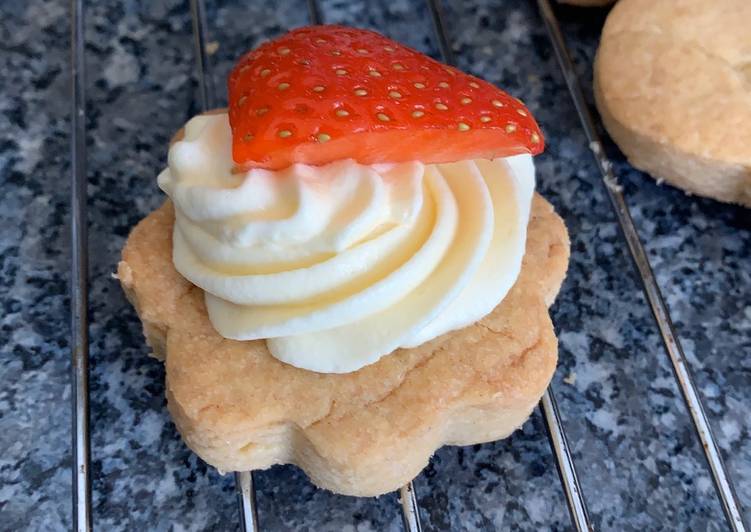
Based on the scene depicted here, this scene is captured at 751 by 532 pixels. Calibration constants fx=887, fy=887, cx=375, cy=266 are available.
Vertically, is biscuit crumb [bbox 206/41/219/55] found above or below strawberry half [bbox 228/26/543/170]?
below

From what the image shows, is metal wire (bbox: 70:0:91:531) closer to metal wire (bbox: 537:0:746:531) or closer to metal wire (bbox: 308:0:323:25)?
metal wire (bbox: 308:0:323:25)

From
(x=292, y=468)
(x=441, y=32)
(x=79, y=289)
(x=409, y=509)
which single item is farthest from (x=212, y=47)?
(x=409, y=509)

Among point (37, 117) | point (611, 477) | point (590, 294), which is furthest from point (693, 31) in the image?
point (37, 117)

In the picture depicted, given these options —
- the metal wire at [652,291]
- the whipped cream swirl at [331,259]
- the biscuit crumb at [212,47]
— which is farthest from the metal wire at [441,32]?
the whipped cream swirl at [331,259]

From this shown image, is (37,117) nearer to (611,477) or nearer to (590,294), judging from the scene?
(590,294)

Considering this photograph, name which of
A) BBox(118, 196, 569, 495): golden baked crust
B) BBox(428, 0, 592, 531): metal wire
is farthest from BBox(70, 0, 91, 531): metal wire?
BBox(428, 0, 592, 531): metal wire
